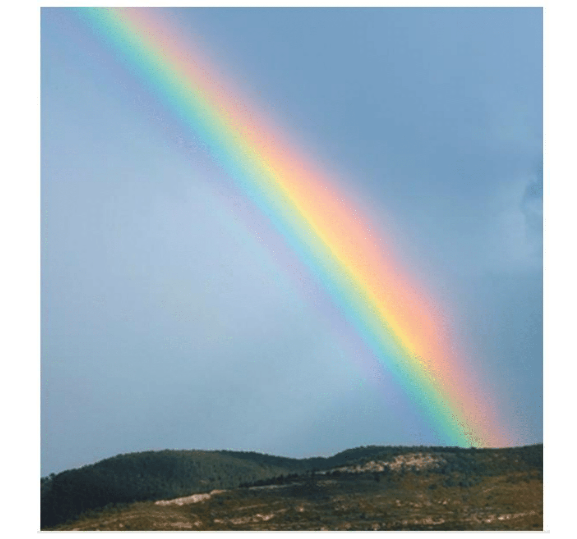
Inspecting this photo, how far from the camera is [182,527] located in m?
24.0

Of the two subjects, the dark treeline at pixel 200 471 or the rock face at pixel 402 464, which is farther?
the rock face at pixel 402 464

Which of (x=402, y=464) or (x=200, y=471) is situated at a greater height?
(x=402, y=464)

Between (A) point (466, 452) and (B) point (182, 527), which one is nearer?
(B) point (182, 527)

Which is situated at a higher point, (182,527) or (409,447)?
(409,447)

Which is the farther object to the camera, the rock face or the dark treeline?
the rock face

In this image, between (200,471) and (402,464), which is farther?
(200,471)

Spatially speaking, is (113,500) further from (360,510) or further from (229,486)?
(360,510)

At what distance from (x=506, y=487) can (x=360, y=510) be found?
4.29 metres

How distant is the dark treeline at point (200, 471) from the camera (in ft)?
85.1

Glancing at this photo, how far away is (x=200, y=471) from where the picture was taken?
28.9 m

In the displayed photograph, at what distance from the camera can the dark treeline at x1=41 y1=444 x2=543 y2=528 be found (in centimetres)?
2593
